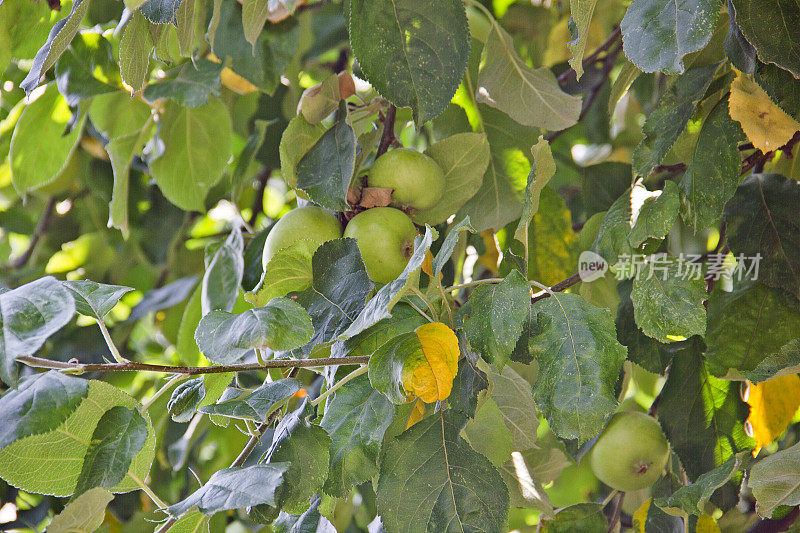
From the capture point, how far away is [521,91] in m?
0.80

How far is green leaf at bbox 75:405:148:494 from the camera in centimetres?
47

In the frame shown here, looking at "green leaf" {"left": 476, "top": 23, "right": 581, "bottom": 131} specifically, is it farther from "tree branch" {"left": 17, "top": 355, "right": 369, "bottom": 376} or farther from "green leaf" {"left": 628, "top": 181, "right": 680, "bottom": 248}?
"tree branch" {"left": 17, "top": 355, "right": 369, "bottom": 376}

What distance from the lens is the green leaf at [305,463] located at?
19.0 inches

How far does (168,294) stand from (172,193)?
0.26m

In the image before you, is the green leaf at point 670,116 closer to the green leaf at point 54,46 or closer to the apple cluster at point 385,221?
the apple cluster at point 385,221

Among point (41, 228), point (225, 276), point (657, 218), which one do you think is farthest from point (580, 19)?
point (41, 228)

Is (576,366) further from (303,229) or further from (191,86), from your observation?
(191,86)

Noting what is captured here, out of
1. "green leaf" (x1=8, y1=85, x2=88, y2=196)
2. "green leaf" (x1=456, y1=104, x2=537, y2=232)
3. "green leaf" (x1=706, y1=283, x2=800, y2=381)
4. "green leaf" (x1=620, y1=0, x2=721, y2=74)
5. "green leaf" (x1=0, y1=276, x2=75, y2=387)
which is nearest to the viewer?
"green leaf" (x1=0, y1=276, x2=75, y2=387)

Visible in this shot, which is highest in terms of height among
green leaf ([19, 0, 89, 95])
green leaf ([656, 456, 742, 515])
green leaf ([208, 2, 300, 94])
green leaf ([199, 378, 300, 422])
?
green leaf ([19, 0, 89, 95])

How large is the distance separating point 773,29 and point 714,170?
0.13m

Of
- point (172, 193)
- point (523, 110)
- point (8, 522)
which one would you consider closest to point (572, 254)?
point (523, 110)

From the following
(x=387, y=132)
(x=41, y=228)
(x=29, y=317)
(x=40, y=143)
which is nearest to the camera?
(x=29, y=317)

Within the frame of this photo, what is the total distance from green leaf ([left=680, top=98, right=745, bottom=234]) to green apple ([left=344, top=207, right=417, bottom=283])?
10.9 inches

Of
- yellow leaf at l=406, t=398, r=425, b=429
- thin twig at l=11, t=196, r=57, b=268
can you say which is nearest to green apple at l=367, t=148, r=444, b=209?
yellow leaf at l=406, t=398, r=425, b=429
